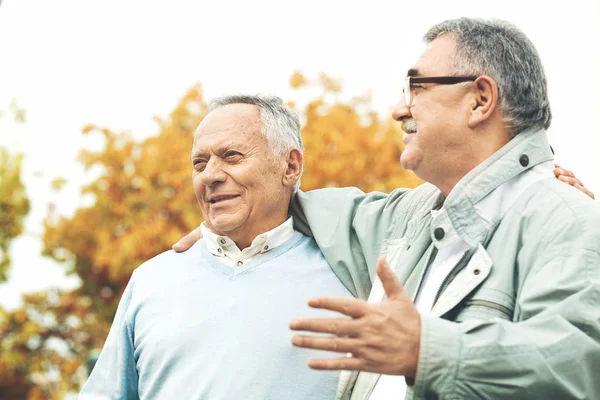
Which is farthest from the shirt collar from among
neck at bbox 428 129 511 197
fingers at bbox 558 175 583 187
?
fingers at bbox 558 175 583 187

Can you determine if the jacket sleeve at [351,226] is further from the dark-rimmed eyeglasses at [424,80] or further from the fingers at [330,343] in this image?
the fingers at [330,343]

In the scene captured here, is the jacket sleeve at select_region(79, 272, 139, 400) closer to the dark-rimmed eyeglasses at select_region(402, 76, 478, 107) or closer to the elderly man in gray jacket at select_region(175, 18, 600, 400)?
the elderly man in gray jacket at select_region(175, 18, 600, 400)

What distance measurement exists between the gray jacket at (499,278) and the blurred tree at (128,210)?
10.4 meters

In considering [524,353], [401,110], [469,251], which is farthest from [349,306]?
[401,110]

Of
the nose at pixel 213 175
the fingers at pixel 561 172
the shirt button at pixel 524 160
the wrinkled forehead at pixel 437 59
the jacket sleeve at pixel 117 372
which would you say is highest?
the wrinkled forehead at pixel 437 59

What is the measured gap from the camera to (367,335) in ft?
6.95

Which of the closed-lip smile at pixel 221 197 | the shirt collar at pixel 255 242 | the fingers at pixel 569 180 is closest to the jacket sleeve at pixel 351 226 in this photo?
the shirt collar at pixel 255 242

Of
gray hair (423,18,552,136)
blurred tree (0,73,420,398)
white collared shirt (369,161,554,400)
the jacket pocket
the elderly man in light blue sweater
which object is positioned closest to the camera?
the jacket pocket

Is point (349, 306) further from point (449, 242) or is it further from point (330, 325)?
point (449, 242)

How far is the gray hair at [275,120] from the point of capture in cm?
365

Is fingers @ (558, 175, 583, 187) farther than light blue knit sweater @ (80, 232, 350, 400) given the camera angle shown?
No

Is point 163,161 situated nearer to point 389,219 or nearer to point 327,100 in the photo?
point 327,100

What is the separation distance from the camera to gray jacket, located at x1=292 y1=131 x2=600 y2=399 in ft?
7.18

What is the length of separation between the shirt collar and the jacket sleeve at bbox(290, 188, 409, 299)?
0.12 metres
